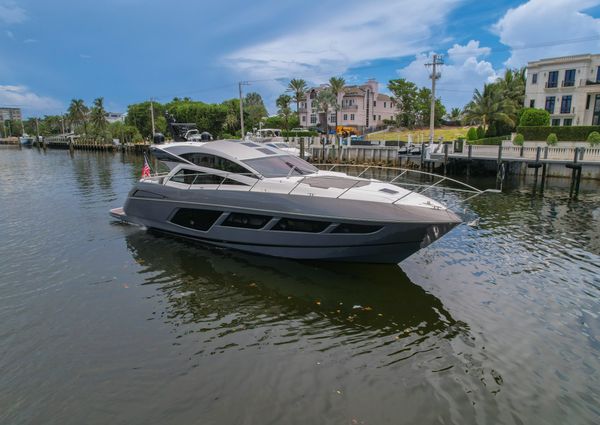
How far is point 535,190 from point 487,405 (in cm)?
2138

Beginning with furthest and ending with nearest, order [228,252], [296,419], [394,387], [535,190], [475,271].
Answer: [535,190], [228,252], [475,271], [394,387], [296,419]

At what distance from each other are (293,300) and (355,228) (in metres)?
2.15

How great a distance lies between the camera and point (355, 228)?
868 cm

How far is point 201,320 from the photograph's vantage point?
25.0 feet

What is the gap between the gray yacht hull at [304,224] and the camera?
8.42m

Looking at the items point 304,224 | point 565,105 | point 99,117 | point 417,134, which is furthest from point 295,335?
point 99,117

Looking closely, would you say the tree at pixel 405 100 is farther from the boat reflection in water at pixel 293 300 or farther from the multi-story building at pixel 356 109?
the boat reflection in water at pixel 293 300

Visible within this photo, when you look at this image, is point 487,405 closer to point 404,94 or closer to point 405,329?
point 405,329

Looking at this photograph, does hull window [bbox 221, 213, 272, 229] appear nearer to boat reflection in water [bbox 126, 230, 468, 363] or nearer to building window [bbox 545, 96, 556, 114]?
boat reflection in water [bbox 126, 230, 468, 363]

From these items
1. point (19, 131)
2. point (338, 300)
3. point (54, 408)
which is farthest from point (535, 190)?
point (19, 131)

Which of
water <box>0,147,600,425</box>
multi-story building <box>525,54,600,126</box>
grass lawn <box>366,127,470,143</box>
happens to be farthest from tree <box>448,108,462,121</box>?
water <box>0,147,600,425</box>

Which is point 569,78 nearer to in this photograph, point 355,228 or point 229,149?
point 229,149

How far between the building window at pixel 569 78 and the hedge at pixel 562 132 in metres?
12.9

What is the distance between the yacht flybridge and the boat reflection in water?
559mm
